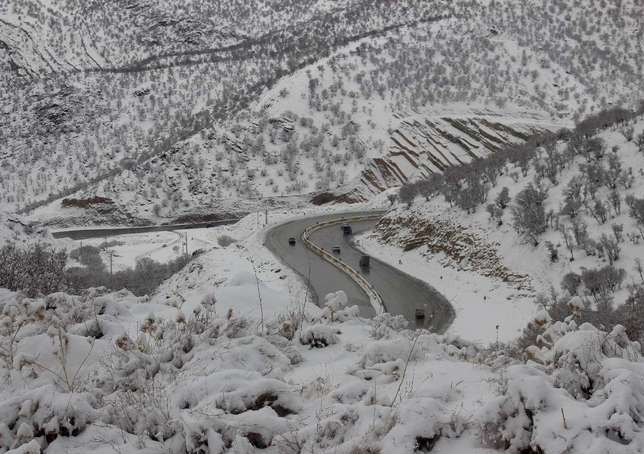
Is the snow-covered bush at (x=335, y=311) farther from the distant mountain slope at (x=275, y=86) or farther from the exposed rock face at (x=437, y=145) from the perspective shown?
the distant mountain slope at (x=275, y=86)

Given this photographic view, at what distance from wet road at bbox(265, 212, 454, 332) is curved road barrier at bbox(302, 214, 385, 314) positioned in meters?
0.21

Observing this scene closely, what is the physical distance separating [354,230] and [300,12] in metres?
73.4

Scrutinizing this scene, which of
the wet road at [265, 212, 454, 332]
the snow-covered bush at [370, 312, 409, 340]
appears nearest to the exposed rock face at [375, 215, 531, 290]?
the wet road at [265, 212, 454, 332]

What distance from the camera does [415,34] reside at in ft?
234

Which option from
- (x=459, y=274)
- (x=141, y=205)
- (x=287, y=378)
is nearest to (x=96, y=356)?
(x=287, y=378)

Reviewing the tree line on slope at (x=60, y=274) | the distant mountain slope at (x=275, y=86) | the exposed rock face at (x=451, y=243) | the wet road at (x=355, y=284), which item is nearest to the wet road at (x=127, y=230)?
the distant mountain slope at (x=275, y=86)

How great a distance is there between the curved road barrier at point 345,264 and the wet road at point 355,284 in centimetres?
21

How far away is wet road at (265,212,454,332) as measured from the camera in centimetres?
1766

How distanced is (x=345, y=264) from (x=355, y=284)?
117 inches

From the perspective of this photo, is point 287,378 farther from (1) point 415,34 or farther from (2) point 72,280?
(1) point 415,34

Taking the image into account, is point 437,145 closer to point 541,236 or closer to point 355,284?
point 355,284

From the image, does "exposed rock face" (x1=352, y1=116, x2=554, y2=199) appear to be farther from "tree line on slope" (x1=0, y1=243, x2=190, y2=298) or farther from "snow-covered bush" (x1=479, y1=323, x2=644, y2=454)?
"snow-covered bush" (x1=479, y1=323, x2=644, y2=454)

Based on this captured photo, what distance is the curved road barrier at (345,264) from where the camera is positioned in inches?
744

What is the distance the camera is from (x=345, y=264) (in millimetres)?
24094
